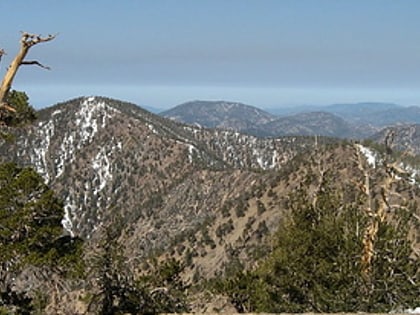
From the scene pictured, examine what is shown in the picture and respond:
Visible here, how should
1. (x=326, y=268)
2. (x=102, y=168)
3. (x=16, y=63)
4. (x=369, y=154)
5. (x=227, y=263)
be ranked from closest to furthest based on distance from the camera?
(x=16, y=63), (x=326, y=268), (x=227, y=263), (x=369, y=154), (x=102, y=168)

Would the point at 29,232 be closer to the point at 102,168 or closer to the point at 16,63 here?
the point at 16,63

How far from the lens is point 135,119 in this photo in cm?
15312

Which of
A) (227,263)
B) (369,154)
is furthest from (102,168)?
(227,263)

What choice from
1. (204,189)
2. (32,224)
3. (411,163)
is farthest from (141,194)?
(32,224)

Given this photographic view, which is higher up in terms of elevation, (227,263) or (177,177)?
(177,177)

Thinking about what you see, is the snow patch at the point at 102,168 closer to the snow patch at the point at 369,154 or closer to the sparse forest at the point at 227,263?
the snow patch at the point at 369,154

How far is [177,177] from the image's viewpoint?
12575 cm

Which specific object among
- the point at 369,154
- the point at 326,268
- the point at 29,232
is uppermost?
the point at 29,232

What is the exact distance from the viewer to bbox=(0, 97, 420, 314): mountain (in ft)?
223

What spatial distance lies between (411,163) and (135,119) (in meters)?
83.5

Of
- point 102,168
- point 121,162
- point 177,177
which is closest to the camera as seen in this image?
point 177,177

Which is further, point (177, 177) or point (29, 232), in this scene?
point (177, 177)

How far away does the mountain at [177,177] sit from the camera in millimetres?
67875

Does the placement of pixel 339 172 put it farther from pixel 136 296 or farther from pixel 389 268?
pixel 136 296
